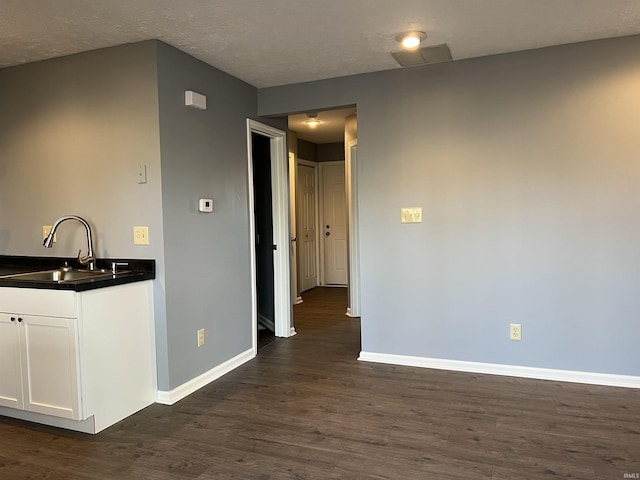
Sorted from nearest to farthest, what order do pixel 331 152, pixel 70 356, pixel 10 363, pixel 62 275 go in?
pixel 70 356 → pixel 10 363 → pixel 62 275 → pixel 331 152

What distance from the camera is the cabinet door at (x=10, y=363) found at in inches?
106

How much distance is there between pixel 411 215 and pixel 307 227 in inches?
152

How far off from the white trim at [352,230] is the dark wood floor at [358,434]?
1972 mm

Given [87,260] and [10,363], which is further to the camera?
[87,260]

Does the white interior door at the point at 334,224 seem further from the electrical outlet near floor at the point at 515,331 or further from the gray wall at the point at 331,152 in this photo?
the electrical outlet near floor at the point at 515,331

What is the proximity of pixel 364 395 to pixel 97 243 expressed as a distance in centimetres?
206

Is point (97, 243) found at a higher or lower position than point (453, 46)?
lower

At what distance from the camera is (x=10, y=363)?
8.95ft

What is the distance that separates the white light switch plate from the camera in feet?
11.9

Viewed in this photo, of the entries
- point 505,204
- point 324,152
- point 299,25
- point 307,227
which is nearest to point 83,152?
point 299,25

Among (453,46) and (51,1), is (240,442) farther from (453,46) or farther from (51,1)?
(453,46)

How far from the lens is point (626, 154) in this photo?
3.09 metres

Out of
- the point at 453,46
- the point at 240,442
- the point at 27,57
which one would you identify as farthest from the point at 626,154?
the point at 27,57

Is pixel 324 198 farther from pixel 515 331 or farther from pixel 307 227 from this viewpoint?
pixel 515 331
